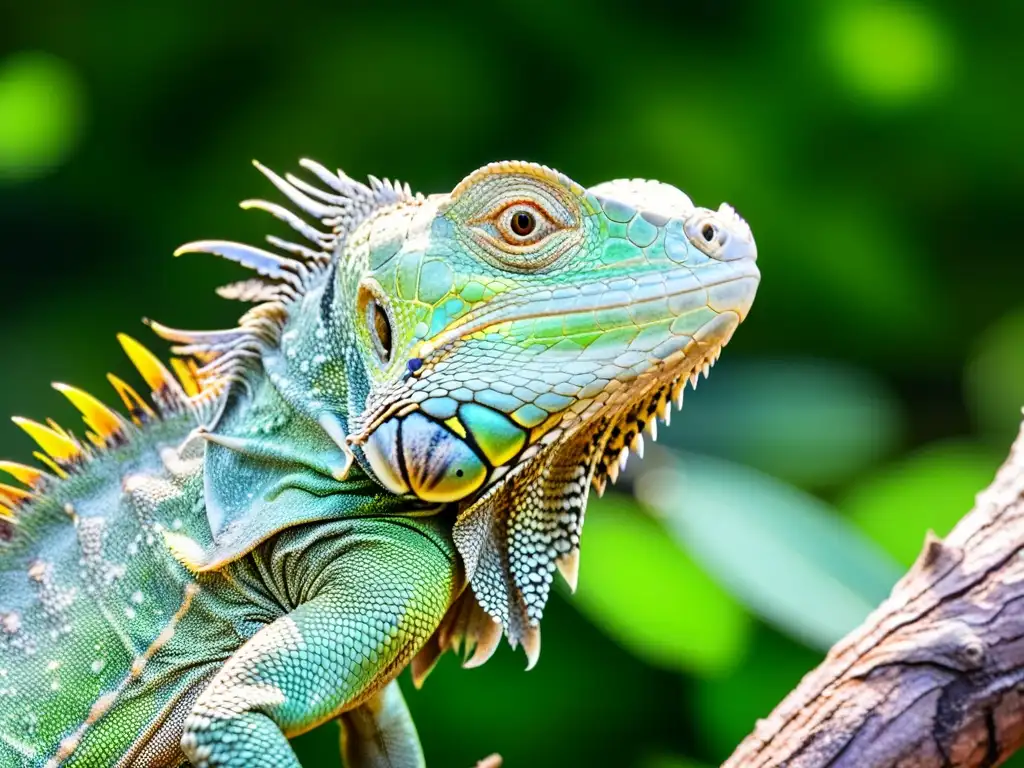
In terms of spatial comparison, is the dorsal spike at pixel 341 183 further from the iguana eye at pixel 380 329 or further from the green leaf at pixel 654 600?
the green leaf at pixel 654 600

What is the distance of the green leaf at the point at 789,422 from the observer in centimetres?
657

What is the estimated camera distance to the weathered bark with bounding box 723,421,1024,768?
2414mm

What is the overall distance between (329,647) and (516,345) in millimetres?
691

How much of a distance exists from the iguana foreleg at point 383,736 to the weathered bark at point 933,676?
0.91 meters

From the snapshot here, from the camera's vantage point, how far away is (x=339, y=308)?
2697 mm

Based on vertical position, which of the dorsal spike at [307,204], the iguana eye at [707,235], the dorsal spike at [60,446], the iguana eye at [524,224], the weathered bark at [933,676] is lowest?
the dorsal spike at [60,446]

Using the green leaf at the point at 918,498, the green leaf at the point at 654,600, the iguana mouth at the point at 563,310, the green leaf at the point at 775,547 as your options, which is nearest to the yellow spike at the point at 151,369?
the iguana mouth at the point at 563,310

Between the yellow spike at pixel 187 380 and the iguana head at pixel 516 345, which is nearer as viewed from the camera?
the iguana head at pixel 516 345

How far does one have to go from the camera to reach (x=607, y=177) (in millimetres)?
7578

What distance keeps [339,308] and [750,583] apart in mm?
2289

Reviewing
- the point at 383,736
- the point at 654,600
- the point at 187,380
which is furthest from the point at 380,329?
the point at 654,600

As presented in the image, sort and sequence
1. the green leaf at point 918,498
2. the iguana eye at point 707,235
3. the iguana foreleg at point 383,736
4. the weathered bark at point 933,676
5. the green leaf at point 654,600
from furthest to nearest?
the green leaf at point 918,498, the green leaf at point 654,600, the iguana foreleg at point 383,736, the iguana eye at point 707,235, the weathered bark at point 933,676

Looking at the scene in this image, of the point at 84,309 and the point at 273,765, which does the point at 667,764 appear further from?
the point at 84,309

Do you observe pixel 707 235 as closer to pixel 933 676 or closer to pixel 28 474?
pixel 933 676
